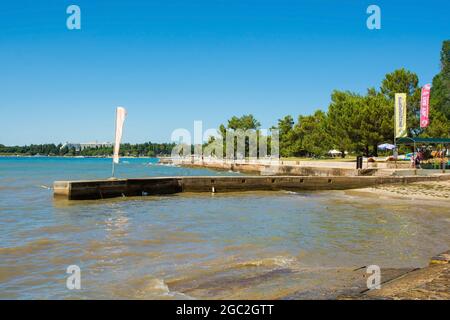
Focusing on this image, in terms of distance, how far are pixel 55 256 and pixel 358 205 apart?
50.9 ft

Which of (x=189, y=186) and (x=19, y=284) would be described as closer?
(x=19, y=284)

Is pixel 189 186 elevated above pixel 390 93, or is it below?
below

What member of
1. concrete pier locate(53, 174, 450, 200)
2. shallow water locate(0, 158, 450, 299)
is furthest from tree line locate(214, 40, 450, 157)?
shallow water locate(0, 158, 450, 299)

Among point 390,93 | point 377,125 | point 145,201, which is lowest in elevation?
point 145,201

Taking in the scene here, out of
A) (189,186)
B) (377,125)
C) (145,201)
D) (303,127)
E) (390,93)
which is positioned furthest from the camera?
(303,127)

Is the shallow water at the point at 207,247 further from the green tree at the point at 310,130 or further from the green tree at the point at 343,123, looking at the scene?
the green tree at the point at 310,130

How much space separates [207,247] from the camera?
11.4 meters

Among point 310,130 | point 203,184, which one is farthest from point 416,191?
point 310,130

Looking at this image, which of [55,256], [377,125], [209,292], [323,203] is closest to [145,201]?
[323,203]

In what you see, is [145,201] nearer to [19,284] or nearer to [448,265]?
[19,284]

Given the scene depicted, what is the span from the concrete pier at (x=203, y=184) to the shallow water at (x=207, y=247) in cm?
280

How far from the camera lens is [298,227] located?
14906 mm

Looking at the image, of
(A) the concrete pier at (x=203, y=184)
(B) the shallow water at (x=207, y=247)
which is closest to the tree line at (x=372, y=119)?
(A) the concrete pier at (x=203, y=184)

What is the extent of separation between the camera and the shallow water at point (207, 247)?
25.4 ft
